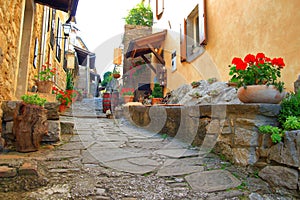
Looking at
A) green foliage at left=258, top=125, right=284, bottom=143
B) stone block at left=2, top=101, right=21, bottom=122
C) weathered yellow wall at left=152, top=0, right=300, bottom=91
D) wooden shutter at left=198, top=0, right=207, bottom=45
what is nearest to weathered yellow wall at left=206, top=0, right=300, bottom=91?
weathered yellow wall at left=152, top=0, right=300, bottom=91

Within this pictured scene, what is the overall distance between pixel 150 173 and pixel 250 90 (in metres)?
1.27

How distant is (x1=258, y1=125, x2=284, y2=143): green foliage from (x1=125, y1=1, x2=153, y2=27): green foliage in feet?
39.1

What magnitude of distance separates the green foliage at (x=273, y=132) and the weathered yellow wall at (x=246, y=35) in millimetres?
1245

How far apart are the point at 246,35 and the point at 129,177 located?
3.14m

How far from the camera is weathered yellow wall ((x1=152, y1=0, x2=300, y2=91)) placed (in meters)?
2.51

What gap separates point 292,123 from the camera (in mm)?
1580

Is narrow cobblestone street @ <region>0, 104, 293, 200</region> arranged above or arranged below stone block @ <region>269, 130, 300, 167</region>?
below

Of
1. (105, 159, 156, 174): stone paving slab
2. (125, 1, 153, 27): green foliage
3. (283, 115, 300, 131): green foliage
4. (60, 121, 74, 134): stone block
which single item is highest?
(125, 1, 153, 27): green foliage

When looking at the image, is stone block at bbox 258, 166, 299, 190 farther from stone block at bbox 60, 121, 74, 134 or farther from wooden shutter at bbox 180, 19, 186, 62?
wooden shutter at bbox 180, 19, 186, 62

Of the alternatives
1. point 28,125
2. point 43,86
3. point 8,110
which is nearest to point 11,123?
point 8,110

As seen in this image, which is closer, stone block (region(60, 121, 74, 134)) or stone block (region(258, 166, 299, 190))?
stone block (region(258, 166, 299, 190))

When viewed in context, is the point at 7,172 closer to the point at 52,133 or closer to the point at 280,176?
the point at 52,133

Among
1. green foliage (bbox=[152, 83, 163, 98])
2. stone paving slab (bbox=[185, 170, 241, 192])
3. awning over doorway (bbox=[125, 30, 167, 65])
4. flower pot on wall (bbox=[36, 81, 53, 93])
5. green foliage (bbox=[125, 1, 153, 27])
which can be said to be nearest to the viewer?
stone paving slab (bbox=[185, 170, 241, 192])

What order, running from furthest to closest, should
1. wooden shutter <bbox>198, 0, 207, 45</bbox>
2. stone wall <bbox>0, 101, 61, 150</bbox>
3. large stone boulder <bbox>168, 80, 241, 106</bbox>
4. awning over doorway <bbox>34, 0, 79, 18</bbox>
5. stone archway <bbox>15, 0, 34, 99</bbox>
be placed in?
wooden shutter <bbox>198, 0, 207, 45</bbox>
awning over doorway <bbox>34, 0, 79, 18</bbox>
stone archway <bbox>15, 0, 34, 99</bbox>
large stone boulder <bbox>168, 80, 241, 106</bbox>
stone wall <bbox>0, 101, 61, 150</bbox>
